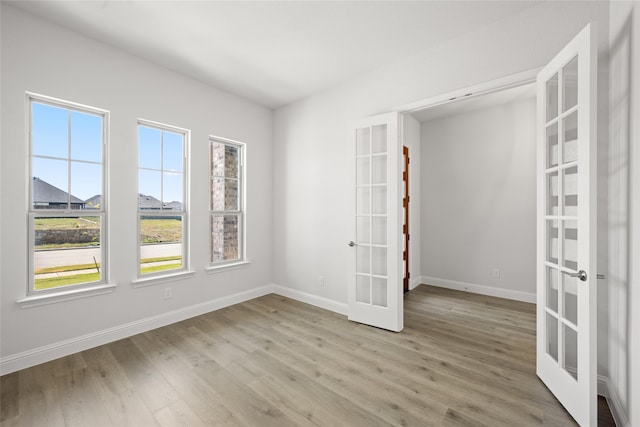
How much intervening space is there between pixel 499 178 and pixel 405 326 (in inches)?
112

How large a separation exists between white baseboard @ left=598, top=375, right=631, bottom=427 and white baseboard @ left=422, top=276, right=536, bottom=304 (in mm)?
2195

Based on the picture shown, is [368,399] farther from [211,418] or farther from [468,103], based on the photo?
[468,103]

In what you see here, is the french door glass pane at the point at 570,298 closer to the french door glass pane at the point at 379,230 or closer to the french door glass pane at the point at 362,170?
the french door glass pane at the point at 379,230

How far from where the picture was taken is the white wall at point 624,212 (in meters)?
1.51

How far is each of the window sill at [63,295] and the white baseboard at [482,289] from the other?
4720 millimetres

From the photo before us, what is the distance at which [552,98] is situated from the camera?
2.04 metres

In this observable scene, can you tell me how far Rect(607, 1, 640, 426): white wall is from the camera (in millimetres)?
1514

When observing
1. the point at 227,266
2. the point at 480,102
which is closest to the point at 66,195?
the point at 227,266

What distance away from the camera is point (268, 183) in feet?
14.7

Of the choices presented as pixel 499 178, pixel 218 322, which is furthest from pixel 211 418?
pixel 499 178

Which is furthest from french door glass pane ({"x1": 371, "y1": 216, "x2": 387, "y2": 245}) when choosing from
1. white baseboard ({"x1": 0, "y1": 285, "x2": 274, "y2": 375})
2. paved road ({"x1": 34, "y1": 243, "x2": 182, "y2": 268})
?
paved road ({"x1": 34, "y1": 243, "x2": 182, "y2": 268})

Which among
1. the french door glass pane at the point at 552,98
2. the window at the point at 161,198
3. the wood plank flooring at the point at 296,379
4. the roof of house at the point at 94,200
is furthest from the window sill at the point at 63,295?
the french door glass pane at the point at 552,98

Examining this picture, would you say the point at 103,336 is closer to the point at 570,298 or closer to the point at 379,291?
the point at 379,291

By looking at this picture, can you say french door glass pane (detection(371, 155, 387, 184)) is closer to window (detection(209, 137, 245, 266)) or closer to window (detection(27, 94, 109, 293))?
window (detection(209, 137, 245, 266))
